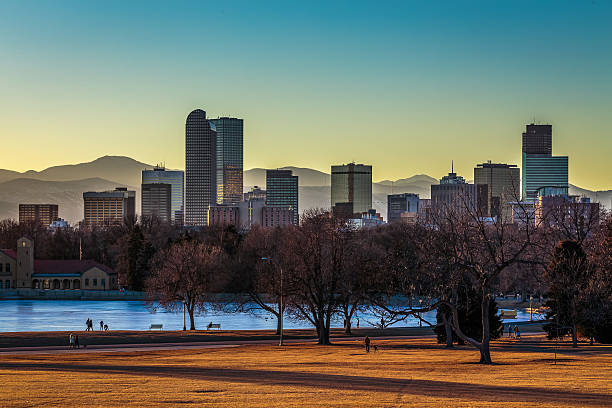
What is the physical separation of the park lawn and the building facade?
103 meters

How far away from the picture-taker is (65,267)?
507ft

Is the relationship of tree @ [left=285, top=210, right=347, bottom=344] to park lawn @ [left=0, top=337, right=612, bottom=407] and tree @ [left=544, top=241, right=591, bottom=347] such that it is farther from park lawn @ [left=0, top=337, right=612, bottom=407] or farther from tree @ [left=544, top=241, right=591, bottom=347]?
tree @ [left=544, top=241, right=591, bottom=347]

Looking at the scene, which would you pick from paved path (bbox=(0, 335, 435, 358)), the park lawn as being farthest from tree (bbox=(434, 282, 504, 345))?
paved path (bbox=(0, 335, 435, 358))

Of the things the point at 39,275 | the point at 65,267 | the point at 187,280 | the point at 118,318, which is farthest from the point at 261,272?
the point at 39,275

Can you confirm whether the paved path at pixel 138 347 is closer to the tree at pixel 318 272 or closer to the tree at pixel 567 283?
the tree at pixel 318 272

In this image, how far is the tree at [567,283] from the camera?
54750mm

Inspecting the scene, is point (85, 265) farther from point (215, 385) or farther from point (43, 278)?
point (215, 385)

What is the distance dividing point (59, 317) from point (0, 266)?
A: 59.8 metres

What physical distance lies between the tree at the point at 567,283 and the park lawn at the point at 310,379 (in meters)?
3.29

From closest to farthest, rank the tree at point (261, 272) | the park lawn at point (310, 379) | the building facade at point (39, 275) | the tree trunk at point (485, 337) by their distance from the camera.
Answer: the park lawn at point (310, 379), the tree trunk at point (485, 337), the tree at point (261, 272), the building facade at point (39, 275)

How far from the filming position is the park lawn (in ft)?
90.4

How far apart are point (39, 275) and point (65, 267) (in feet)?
15.3

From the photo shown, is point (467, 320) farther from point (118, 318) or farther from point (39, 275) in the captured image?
point (39, 275)

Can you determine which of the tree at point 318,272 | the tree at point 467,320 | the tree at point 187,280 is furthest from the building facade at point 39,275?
the tree at point 467,320
